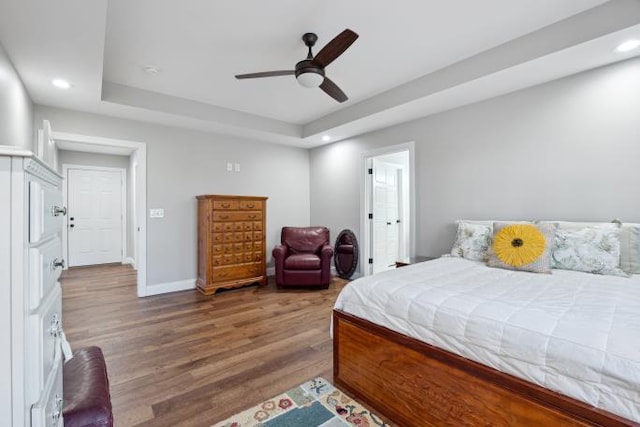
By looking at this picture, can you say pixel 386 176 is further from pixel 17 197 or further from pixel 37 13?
pixel 17 197

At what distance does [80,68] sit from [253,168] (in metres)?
2.73

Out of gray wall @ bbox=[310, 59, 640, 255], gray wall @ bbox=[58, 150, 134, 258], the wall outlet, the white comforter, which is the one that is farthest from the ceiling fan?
gray wall @ bbox=[58, 150, 134, 258]

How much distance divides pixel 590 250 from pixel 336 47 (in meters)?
2.43

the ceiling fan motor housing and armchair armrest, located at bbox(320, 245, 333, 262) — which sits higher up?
the ceiling fan motor housing

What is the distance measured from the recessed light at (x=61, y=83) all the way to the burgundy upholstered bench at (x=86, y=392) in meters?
2.76

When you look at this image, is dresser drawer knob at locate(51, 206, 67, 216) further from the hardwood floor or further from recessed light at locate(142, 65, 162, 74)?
recessed light at locate(142, 65, 162, 74)

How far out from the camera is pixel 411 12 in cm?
224

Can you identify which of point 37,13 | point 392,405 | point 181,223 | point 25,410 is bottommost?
point 392,405

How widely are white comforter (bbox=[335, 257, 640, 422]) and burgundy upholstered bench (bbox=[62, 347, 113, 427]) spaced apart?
1326 millimetres

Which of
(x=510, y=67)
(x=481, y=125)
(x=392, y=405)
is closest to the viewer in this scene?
(x=392, y=405)

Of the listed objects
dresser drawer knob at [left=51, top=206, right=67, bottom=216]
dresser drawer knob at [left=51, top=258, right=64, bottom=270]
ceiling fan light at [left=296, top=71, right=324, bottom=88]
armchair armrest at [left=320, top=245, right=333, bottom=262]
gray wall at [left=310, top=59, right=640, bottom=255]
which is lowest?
armchair armrest at [left=320, top=245, right=333, bottom=262]

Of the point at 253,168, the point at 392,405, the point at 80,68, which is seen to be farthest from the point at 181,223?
the point at 392,405

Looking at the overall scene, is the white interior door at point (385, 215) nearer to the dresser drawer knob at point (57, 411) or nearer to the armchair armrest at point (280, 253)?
the armchair armrest at point (280, 253)

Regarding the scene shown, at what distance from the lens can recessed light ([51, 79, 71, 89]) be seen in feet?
9.41
